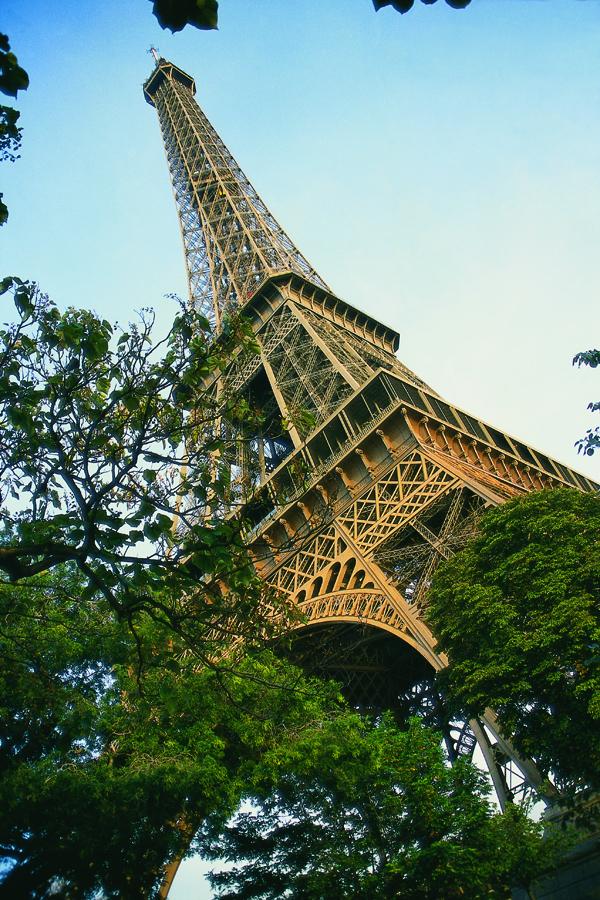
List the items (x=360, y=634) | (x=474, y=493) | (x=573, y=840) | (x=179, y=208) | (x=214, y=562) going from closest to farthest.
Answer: (x=214, y=562)
(x=573, y=840)
(x=474, y=493)
(x=360, y=634)
(x=179, y=208)

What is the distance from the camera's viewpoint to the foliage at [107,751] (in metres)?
14.0

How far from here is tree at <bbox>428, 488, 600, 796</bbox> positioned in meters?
14.5

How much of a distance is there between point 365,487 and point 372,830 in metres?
12.1

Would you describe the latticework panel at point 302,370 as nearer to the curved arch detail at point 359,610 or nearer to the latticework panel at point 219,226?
the latticework panel at point 219,226

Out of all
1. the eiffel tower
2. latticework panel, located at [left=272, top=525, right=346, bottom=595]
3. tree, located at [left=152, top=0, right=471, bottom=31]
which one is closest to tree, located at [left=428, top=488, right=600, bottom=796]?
the eiffel tower

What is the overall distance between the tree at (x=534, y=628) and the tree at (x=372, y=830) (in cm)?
149

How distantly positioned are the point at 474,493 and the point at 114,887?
43.9 feet

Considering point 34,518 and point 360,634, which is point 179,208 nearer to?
point 360,634

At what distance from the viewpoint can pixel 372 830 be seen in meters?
15.6

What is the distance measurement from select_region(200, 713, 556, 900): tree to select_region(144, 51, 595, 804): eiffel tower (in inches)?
60.9

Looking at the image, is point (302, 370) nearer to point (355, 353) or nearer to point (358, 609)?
point (355, 353)

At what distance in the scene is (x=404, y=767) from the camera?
1631 centimetres

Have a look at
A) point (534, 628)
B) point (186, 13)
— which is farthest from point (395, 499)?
point (186, 13)

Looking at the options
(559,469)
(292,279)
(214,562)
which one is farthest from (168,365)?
(292,279)
